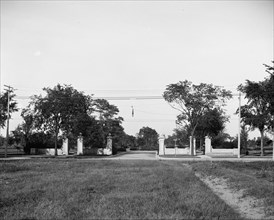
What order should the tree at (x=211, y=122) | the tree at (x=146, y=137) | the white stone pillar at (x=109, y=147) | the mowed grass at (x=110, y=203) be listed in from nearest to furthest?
the mowed grass at (x=110, y=203), the tree at (x=211, y=122), the white stone pillar at (x=109, y=147), the tree at (x=146, y=137)

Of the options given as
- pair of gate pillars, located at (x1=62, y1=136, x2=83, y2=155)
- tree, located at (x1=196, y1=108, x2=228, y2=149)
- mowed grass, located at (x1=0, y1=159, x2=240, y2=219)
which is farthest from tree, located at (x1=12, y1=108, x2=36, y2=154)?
A: mowed grass, located at (x1=0, y1=159, x2=240, y2=219)

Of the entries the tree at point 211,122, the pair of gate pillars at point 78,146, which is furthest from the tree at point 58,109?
the tree at point 211,122

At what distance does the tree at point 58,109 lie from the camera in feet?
128

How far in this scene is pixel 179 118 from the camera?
45.9 m

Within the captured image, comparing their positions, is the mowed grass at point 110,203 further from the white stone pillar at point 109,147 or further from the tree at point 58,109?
the white stone pillar at point 109,147

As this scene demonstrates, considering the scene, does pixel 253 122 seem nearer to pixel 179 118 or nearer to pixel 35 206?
pixel 179 118

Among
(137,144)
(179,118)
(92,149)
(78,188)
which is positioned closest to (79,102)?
(92,149)

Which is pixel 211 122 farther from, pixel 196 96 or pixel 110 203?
pixel 110 203

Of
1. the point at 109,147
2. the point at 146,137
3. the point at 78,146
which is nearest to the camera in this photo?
the point at 78,146

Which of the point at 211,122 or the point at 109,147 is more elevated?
the point at 211,122

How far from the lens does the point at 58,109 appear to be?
3875 cm

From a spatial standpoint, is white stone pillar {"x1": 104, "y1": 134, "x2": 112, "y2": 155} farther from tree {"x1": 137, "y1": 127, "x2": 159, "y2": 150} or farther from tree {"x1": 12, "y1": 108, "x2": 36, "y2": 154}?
tree {"x1": 137, "y1": 127, "x2": 159, "y2": 150}

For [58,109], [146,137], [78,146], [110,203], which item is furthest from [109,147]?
[146,137]

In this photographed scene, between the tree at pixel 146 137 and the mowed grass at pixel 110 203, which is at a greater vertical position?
the tree at pixel 146 137
